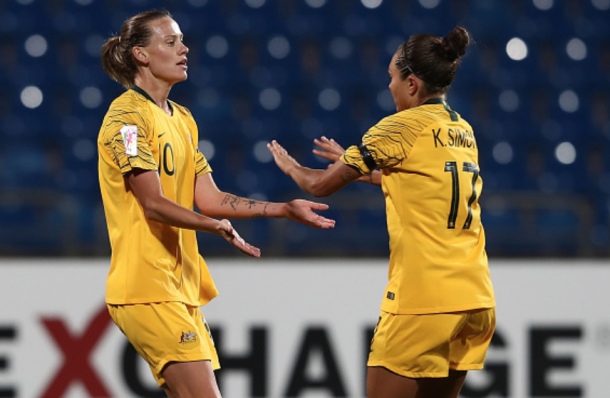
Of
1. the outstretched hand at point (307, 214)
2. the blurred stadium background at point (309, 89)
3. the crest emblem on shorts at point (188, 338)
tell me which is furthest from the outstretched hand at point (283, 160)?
the blurred stadium background at point (309, 89)

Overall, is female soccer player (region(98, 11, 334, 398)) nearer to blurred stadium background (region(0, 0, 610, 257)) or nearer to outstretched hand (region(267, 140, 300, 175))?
outstretched hand (region(267, 140, 300, 175))

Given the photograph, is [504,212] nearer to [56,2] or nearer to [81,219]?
[81,219]

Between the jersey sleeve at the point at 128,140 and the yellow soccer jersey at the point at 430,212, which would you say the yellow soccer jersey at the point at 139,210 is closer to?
the jersey sleeve at the point at 128,140

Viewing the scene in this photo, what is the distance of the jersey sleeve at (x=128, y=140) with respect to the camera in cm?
294

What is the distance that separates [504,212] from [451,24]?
68.9 inches

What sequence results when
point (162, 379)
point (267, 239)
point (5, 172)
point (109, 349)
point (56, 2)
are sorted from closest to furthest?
point (162, 379)
point (109, 349)
point (267, 239)
point (5, 172)
point (56, 2)

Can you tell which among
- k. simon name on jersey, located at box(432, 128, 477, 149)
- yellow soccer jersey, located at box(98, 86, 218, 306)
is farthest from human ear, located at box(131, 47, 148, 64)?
k. simon name on jersey, located at box(432, 128, 477, 149)

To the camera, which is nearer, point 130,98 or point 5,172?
point 130,98

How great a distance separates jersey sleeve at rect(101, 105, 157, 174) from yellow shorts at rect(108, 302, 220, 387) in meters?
0.48

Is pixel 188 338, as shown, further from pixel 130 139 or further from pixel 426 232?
pixel 426 232

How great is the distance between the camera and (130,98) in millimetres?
3133

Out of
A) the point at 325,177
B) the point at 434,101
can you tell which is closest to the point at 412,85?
the point at 434,101

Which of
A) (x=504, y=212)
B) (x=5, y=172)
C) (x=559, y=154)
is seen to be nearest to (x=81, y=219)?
(x=5, y=172)

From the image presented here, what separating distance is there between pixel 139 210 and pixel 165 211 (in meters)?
0.17
